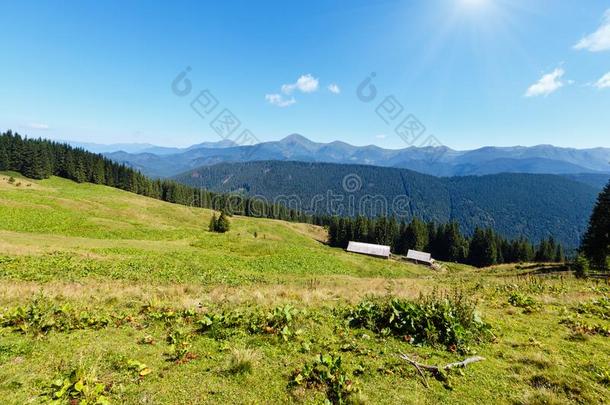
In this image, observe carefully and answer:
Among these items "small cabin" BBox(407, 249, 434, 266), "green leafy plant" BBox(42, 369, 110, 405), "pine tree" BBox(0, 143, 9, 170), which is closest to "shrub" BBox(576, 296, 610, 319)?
"green leafy plant" BBox(42, 369, 110, 405)

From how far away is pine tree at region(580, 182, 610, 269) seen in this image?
40750 mm

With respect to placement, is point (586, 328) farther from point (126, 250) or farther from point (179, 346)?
point (126, 250)

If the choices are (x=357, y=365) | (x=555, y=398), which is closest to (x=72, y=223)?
(x=357, y=365)

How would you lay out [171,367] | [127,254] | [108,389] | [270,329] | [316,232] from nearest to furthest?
1. [108,389]
2. [171,367]
3. [270,329]
4. [127,254]
5. [316,232]

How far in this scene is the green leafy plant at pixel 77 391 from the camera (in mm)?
5355

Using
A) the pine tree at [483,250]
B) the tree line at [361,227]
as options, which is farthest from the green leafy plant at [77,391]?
the pine tree at [483,250]

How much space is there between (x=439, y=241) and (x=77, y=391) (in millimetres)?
128571

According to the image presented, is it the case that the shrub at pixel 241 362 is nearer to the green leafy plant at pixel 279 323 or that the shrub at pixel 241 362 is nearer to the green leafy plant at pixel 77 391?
the green leafy plant at pixel 279 323

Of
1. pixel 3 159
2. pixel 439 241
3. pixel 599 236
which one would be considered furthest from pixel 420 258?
pixel 3 159

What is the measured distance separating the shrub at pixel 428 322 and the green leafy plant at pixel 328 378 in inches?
114

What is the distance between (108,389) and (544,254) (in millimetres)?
127965

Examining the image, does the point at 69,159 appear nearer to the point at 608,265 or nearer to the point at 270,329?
the point at 270,329

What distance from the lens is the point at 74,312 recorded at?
9250 millimetres

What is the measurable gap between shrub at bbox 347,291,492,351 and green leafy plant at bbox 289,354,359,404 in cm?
288
